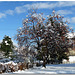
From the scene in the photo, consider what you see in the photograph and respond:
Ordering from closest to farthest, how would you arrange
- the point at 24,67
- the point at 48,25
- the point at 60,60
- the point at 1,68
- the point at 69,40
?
the point at 1,68 < the point at 24,67 < the point at 48,25 < the point at 69,40 < the point at 60,60

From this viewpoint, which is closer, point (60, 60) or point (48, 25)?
point (48, 25)

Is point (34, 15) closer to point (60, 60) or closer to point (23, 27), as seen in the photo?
point (23, 27)

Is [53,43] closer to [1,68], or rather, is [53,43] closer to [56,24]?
[56,24]

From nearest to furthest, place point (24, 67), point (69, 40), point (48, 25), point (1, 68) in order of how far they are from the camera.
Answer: point (1, 68), point (24, 67), point (48, 25), point (69, 40)

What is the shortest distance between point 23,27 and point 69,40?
7627 mm

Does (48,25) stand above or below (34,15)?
below

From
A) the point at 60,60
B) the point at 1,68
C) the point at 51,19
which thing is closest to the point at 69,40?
the point at 51,19

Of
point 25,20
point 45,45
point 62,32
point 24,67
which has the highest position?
point 25,20

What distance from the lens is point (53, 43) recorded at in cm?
2884

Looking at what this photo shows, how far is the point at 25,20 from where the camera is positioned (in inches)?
1155

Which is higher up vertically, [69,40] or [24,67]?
[69,40]

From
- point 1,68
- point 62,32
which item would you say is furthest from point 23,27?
point 1,68

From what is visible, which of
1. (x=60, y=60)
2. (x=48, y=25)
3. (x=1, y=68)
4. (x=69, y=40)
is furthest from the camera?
(x=60, y=60)

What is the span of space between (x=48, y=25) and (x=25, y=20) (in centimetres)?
378
